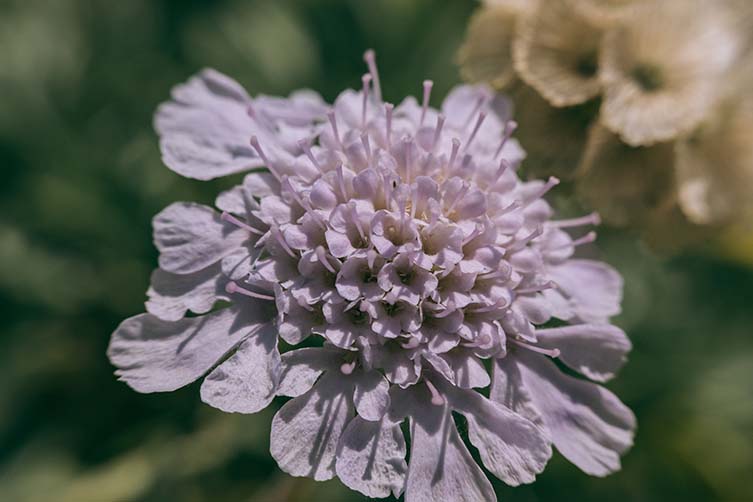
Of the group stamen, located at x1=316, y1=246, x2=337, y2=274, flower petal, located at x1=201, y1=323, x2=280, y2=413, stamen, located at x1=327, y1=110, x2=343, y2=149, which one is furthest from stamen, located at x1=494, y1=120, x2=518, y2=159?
flower petal, located at x1=201, y1=323, x2=280, y2=413

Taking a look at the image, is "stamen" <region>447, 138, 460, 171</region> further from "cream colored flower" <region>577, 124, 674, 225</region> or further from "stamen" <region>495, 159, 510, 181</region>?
"cream colored flower" <region>577, 124, 674, 225</region>

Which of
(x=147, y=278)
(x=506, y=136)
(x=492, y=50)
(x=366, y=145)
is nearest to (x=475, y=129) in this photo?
(x=506, y=136)

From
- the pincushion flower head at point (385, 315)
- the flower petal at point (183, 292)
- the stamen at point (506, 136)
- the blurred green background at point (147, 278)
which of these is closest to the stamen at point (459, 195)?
the pincushion flower head at point (385, 315)

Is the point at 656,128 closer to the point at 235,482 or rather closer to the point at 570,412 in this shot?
the point at 570,412

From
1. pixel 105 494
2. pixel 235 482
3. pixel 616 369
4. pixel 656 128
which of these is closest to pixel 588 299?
pixel 616 369

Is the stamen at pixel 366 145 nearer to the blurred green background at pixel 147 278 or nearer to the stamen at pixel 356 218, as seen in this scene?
the stamen at pixel 356 218
